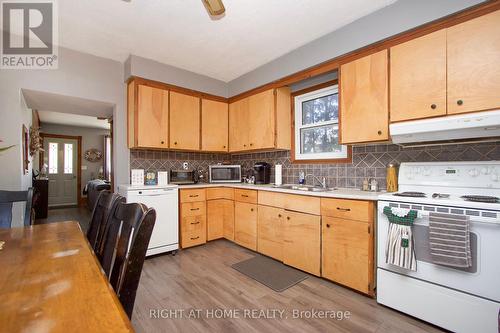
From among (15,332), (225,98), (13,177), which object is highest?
(225,98)

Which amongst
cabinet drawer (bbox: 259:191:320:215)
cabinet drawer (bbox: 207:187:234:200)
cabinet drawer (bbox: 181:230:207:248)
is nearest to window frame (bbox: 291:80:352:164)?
cabinet drawer (bbox: 259:191:320:215)

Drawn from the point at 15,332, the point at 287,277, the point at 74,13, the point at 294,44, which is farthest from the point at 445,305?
the point at 74,13

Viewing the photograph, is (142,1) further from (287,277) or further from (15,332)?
(287,277)

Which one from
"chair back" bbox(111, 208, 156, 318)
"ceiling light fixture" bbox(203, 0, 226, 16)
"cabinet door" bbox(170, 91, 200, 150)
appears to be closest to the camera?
"chair back" bbox(111, 208, 156, 318)

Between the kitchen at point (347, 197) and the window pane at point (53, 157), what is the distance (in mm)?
5357

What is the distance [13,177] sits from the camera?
8.77 ft

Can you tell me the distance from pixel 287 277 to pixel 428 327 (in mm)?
1146

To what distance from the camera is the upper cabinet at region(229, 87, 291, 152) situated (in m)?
3.29

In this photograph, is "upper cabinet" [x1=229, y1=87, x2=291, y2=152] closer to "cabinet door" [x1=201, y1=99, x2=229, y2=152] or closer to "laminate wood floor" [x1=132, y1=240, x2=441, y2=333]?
"cabinet door" [x1=201, y1=99, x2=229, y2=152]

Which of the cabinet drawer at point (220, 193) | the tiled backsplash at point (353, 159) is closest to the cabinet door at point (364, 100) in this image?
the tiled backsplash at point (353, 159)

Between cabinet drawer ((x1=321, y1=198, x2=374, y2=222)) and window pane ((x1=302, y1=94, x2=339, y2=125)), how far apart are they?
1217mm

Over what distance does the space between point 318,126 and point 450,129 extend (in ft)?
5.13

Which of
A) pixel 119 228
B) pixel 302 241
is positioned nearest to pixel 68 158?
pixel 302 241

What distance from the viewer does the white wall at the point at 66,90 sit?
104 inches
